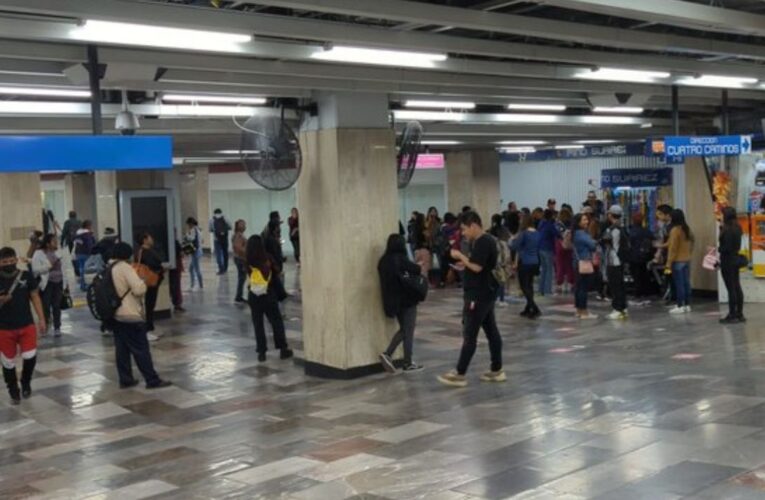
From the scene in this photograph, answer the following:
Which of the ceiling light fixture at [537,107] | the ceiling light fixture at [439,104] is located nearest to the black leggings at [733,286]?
the ceiling light fixture at [537,107]

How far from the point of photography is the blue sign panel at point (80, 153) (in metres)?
7.18

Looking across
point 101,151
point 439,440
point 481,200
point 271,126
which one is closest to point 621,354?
point 439,440

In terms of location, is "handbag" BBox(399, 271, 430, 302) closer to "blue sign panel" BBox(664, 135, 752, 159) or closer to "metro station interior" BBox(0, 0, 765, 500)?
"metro station interior" BBox(0, 0, 765, 500)

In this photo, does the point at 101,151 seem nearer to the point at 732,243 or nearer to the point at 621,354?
the point at 621,354

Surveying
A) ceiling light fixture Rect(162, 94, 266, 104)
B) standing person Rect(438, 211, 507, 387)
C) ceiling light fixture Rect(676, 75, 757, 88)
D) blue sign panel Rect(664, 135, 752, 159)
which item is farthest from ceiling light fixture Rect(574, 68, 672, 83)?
ceiling light fixture Rect(162, 94, 266, 104)

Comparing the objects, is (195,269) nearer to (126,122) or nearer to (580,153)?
(126,122)

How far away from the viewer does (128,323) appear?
9.80 meters

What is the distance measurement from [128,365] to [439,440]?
4.37m

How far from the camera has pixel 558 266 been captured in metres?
18.0

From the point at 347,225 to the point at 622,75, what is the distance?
3580 millimetres

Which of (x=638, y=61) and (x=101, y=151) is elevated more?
(x=638, y=61)

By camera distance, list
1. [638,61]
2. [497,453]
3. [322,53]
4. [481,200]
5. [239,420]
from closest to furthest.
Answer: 1. [497,453]
2. [322,53]
3. [239,420]
4. [638,61]
5. [481,200]

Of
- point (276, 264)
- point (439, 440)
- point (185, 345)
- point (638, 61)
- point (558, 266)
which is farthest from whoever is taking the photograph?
point (558, 266)

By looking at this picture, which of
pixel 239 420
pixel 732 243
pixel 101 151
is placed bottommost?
pixel 239 420
